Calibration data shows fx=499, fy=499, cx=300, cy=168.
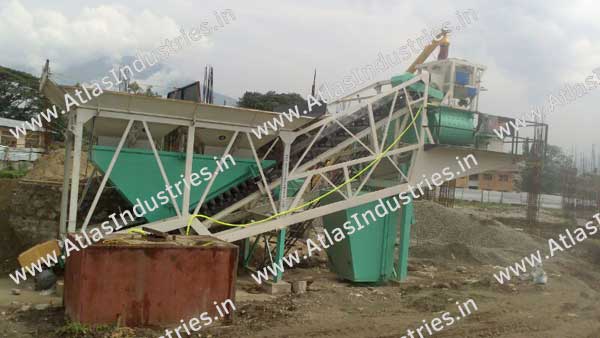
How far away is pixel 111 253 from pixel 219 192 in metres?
3.23

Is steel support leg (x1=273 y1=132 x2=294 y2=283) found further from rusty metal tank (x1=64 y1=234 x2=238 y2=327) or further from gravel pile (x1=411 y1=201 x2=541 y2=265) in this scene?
gravel pile (x1=411 y1=201 x2=541 y2=265)

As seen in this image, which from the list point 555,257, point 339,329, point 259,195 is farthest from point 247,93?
point 339,329

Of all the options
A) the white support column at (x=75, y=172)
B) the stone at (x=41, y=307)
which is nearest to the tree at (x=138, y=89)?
the white support column at (x=75, y=172)

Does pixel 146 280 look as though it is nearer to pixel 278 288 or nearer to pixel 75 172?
pixel 75 172

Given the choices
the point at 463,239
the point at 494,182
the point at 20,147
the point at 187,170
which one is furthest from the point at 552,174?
the point at 20,147

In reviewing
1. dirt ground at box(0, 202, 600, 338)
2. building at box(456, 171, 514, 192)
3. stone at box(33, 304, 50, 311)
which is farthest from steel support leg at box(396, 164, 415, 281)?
building at box(456, 171, 514, 192)

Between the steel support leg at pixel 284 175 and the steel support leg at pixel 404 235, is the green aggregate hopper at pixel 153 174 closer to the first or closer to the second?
the steel support leg at pixel 284 175

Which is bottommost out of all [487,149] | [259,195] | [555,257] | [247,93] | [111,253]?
[555,257]

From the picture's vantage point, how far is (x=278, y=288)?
8930 millimetres

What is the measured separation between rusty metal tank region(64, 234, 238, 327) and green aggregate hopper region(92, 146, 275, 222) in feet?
5.67

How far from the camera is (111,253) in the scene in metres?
5.95

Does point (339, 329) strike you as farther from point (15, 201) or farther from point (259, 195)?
point (15, 201)

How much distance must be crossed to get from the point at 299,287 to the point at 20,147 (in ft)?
92.4

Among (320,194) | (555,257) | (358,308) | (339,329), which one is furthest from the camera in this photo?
(555,257)
